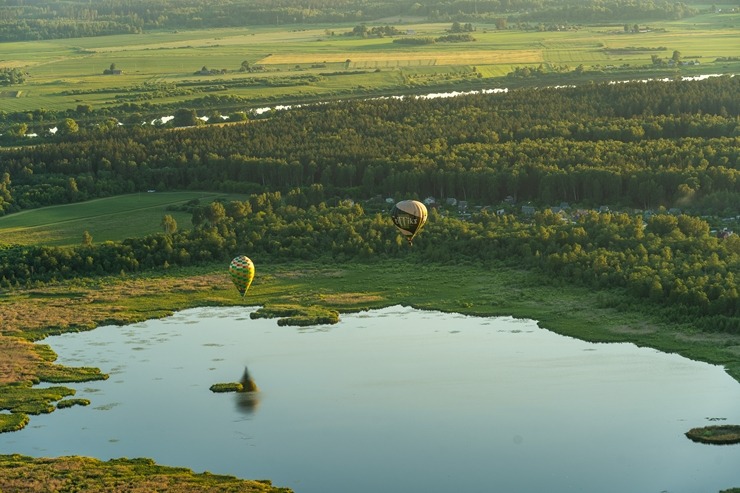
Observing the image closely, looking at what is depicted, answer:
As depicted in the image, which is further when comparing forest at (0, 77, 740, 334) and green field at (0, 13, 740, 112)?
green field at (0, 13, 740, 112)

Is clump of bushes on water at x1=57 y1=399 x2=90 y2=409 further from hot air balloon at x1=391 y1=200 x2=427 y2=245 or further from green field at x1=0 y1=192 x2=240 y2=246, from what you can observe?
green field at x1=0 y1=192 x2=240 y2=246

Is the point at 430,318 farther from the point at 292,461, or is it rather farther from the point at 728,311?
the point at 292,461

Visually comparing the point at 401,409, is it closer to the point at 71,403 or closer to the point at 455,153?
the point at 71,403

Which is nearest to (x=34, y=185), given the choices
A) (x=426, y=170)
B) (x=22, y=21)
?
(x=426, y=170)

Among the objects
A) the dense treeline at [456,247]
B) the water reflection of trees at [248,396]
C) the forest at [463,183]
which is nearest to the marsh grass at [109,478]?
the water reflection of trees at [248,396]

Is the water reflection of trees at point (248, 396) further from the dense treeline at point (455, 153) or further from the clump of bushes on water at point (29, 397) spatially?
the dense treeline at point (455, 153)

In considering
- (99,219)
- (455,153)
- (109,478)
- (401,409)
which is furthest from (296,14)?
(109,478)

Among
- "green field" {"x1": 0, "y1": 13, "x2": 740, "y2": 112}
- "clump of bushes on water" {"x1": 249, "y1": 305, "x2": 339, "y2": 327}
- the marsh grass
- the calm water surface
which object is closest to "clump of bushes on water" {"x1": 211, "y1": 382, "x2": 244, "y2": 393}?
the calm water surface
